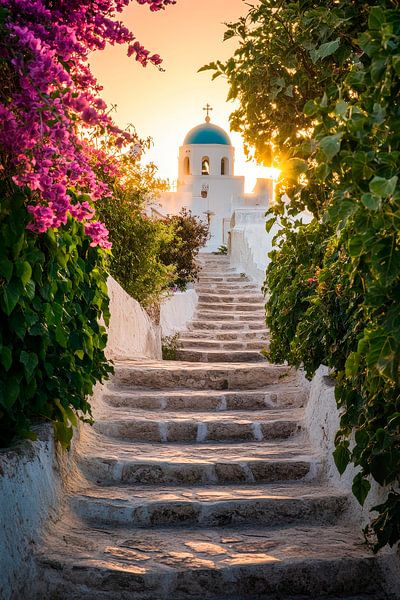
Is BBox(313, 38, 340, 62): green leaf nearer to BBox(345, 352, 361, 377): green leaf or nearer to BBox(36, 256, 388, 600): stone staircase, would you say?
BBox(345, 352, 361, 377): green leaf

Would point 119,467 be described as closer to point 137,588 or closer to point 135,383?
point 137,588

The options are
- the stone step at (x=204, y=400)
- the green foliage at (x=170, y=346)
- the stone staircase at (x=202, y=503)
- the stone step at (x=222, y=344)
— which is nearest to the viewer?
the stone staircase at (x=202, y=503)

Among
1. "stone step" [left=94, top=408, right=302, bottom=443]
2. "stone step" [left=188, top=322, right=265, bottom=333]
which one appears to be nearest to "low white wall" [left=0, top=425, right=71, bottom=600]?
"stone step" [left=94, top=408, right=302, bottom=443]

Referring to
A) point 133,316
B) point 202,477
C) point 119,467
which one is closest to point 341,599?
point 202,477

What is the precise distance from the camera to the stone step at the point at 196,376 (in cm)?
761

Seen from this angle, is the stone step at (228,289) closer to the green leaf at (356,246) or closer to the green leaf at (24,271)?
the green leaf at (24,271)

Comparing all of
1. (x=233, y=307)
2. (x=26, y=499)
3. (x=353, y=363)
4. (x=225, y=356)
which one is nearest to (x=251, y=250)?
(x=233, y=307)

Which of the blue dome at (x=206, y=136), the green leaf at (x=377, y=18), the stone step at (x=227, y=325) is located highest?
the blue dome at (x=206, y=136)

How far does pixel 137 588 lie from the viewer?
13.5 feet

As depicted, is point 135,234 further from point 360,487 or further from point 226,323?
point 360,487

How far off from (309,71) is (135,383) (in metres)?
3.61

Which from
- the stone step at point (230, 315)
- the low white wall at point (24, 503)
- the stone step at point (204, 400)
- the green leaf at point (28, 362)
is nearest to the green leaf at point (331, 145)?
the green leaf at point (28, 362)

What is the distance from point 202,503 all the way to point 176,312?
7.54m

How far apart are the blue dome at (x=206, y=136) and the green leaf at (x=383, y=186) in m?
51.6
